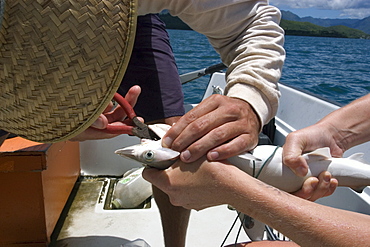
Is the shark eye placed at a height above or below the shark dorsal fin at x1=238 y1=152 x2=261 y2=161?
above

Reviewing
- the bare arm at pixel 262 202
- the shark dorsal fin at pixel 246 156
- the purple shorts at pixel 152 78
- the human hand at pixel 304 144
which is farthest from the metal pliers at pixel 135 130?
the purple shorts at pixel 152 78

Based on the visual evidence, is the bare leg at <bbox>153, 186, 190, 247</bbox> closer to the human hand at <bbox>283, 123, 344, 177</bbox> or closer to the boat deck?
the boat deck

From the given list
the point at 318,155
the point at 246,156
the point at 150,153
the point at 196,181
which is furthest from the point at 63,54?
the point at 318,155

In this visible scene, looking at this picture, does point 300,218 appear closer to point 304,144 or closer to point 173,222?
point 304,144

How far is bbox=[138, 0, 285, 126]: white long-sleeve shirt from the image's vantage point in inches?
51.9

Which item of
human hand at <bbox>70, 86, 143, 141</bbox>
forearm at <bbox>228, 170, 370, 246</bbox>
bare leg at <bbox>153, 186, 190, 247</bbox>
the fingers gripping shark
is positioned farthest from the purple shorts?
forearm at <bbox>228, 170, 370, 246</bbox>

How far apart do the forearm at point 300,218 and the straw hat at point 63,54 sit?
527 mm

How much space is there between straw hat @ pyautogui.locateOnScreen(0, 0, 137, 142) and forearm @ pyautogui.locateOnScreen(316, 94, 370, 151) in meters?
1.08

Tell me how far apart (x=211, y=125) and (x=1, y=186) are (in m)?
1.47

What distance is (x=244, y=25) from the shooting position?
Answer: 1.46 metres

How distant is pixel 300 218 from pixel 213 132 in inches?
14.6

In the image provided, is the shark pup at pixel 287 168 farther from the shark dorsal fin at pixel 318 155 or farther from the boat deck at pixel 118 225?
the boat deck at pixel 118 225

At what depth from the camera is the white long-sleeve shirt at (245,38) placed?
4.33ft

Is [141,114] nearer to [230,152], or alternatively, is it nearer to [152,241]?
[152,241]
